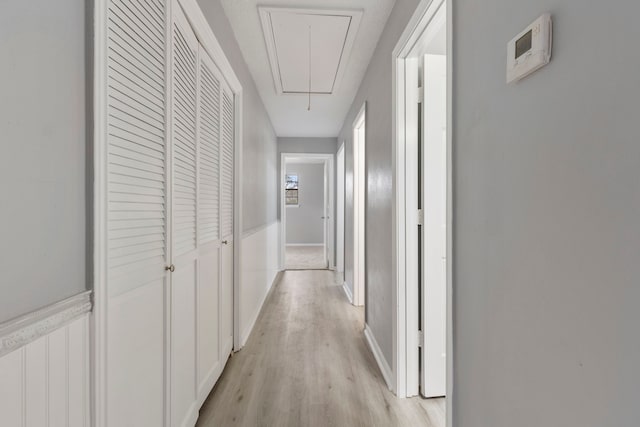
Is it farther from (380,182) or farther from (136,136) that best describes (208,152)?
(380,182)

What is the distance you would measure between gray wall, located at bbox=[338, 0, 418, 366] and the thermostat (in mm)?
973

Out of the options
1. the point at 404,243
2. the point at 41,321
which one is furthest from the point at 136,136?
the point at 404,243

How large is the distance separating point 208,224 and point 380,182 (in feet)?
4.09

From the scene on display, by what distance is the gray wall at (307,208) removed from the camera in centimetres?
898

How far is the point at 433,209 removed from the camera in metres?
1.76

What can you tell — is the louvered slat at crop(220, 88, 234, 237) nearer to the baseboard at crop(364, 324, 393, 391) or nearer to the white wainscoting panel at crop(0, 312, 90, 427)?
the white wainscoting panel at crop(0, 312, 90, 427)

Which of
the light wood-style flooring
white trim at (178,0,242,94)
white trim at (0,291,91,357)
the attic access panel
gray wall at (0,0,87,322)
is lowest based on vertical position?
the light wood-style flooring

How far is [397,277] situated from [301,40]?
Answer: 186 cm

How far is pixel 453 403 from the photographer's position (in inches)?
43.1

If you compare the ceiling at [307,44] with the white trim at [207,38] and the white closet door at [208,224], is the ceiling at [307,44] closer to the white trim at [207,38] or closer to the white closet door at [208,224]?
the white trim at [207,38]

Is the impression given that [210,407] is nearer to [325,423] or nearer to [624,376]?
[325,423]

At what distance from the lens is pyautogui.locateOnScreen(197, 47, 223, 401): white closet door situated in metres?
1.63

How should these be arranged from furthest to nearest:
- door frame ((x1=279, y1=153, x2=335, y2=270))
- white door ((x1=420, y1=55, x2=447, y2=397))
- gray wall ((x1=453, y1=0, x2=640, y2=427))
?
door frame ((x1=279, y1=153, x2=335, y2=270))
white door ((x1=420, y1=55, x2=447, y2=397))
gray wall ((x1=453, y1=0, x2=640, y2=427))

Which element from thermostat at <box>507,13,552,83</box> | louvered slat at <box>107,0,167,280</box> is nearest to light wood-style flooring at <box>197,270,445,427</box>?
louvered slat at <box>107,0,167,280</box>
